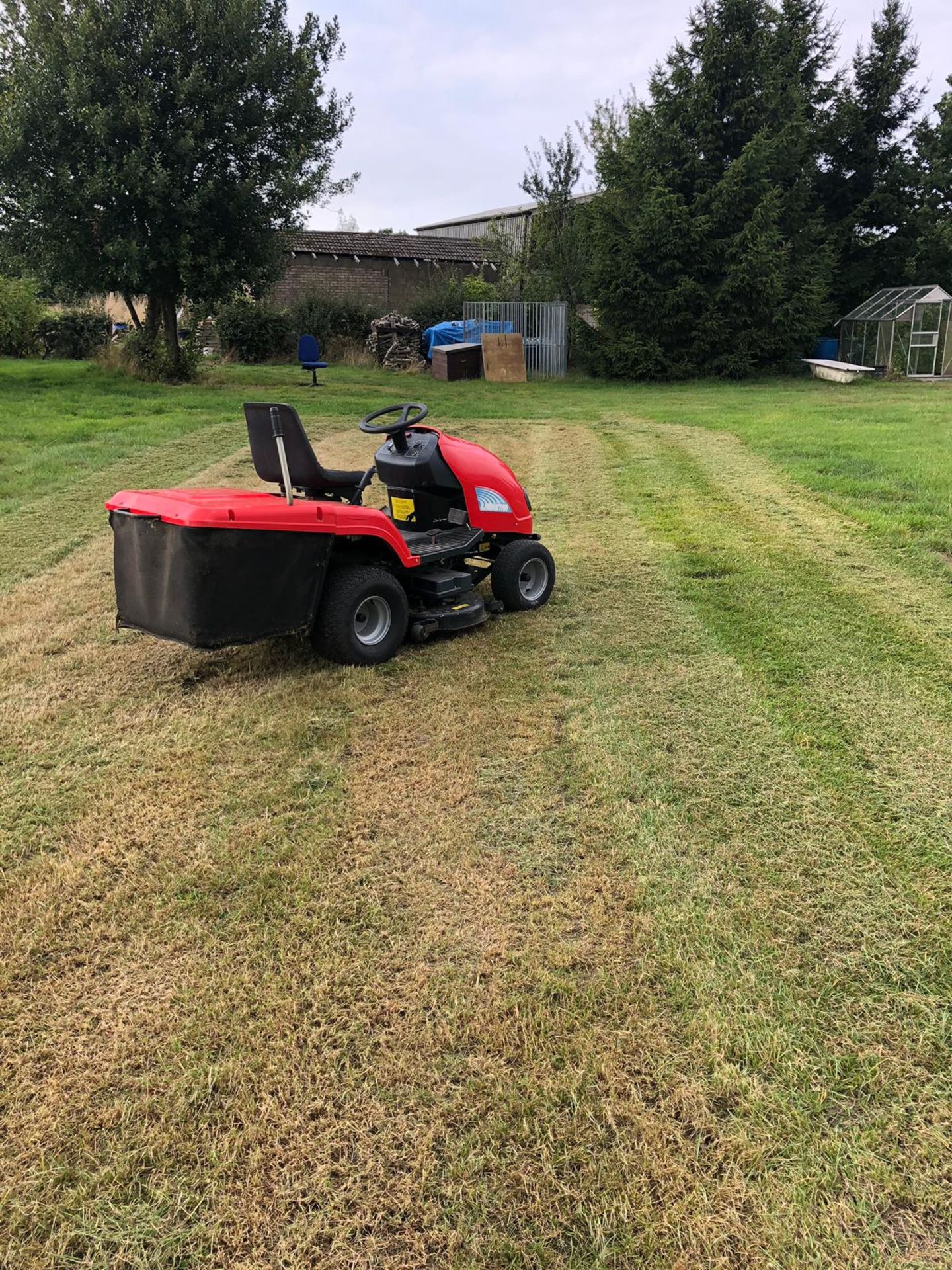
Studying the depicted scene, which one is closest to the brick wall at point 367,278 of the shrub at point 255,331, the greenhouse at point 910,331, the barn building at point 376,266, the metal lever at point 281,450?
the barn building at point 376,266

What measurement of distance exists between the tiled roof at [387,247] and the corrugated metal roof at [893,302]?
9.67m

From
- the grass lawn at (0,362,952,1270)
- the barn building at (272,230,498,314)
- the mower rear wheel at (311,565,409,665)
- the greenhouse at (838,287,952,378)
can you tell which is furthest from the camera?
the barn building at (272,230,498,314)

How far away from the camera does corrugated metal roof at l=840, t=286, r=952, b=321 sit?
1931cm

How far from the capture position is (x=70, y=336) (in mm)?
19578

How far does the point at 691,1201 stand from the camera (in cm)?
159

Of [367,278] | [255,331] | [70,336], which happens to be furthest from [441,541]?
[367,278]

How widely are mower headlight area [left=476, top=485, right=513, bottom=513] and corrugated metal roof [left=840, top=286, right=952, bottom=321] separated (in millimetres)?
18525

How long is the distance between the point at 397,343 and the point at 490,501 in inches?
653

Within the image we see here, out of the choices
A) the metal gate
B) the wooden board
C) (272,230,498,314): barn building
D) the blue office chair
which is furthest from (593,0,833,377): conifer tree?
the blue office chair

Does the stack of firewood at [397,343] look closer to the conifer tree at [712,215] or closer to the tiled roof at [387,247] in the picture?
the conifer tree at [712,215]

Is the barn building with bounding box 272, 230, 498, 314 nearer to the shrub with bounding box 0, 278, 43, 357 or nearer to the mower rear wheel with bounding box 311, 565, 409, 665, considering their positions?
the shrub with bounding box 0, 278, 43, 357

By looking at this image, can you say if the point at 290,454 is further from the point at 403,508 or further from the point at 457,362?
the point at 457,362

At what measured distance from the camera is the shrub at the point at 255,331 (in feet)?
66.9

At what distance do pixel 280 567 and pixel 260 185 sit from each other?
12.7 metres
